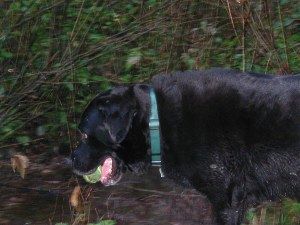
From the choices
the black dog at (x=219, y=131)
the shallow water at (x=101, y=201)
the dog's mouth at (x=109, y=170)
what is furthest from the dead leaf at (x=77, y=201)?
the black dog at (x=219, y=131)

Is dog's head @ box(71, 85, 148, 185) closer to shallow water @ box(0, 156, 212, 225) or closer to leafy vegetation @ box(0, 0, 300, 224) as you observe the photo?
shallow water @ box(0, 156, 212, 225)

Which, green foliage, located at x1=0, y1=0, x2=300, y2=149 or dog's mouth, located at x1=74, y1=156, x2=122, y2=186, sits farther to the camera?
green foliage, located at x1=0, y1=0, x2=300, y2=149

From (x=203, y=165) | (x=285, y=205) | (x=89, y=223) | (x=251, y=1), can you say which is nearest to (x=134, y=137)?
(x=203, y=165)

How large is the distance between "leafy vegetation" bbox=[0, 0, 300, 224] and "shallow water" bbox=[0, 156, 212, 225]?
402 millimetres

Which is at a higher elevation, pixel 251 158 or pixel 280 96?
pixel 280 96

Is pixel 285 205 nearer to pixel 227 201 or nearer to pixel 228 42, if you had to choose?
pixel 227 201

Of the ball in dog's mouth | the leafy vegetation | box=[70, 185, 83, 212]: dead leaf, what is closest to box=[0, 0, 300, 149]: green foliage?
the leafy vegetation

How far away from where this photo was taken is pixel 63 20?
6.70 meters

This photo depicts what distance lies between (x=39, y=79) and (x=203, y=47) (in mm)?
1579

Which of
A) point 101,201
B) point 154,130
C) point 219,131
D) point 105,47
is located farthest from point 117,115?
point 105,47

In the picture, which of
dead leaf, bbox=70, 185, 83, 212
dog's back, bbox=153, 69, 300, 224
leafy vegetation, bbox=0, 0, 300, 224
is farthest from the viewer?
leafy vegetation, bbox=0, 0, 300, 224

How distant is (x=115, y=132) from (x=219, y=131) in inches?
26.2

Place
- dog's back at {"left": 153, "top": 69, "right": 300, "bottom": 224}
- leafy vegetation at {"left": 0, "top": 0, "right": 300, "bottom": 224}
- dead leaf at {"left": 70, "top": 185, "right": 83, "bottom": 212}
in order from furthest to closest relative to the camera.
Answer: leafy vegetation at {"left": 0, "top": 0, "right": 300, "bottom": 224}, dead leaf at {"left": 70, "top": 185, "right": 83, "bottom": 212}, dog's back at {"left": 153, "top": 69, "right": 300, "bottom": 224}

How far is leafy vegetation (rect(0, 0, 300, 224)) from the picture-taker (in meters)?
6.29
